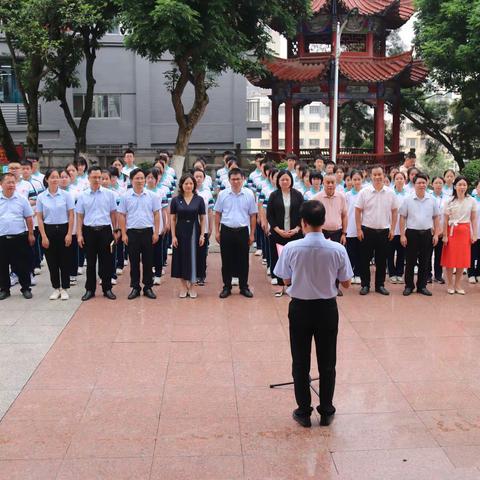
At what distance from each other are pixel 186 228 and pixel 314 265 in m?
3.70

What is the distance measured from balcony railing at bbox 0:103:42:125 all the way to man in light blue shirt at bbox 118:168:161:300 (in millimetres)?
18856

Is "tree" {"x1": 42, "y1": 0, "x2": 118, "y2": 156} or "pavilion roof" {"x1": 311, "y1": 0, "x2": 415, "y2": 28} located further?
"pavilion roof" {"x1": 311, "y1": 0, "x2": 415, "y2": 28}

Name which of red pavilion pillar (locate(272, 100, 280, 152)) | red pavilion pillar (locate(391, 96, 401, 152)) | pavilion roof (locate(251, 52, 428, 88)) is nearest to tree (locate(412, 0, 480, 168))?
pavilion roof (locate(251, 52, 428, 88))

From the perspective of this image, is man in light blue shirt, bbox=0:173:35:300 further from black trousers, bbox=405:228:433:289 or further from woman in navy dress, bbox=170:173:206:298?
black trousers, bbox=405:228:433:289

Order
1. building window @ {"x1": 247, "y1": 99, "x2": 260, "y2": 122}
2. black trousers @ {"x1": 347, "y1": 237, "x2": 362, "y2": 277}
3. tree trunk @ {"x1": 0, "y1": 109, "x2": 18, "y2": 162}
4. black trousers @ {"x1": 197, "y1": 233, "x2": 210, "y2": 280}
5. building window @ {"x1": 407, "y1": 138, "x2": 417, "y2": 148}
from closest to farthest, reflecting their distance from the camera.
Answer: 1. black trousers @ {"x1": 197, "y1": 233, "x2": 210, "y2": 280}
2. black trousers @ {"x1": 347, "y1": 237, "x2": 362, "y2": 277}
3. tree trunk @ {"x1": 0, "y1": 109, "x2": 18, "y2": 162}
4. building window @ {"x1": 247, "y1": 99, "x2": 260, "y2": 122}
5. building window @ {"x1": 407, "y1": 138, "x2": 417, "y2": 148}

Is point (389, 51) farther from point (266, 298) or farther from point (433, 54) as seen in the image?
point (266, 298)

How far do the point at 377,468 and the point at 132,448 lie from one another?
1.52 meters

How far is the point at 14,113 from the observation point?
24859 millimetres

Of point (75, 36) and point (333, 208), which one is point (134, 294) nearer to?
point (333, 208)

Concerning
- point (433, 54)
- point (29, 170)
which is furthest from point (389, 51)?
point (29, 170)

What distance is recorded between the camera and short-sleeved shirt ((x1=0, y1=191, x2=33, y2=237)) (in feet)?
25.2

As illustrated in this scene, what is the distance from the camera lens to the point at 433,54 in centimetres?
1908

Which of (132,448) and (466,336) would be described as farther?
(466,336)

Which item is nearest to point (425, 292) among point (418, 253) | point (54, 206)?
point (418, 253)
